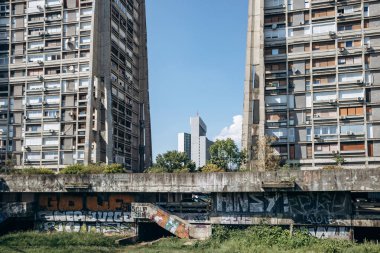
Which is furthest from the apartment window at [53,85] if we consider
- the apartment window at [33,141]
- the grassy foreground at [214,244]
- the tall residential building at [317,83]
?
the grassy foreground at [214,244]

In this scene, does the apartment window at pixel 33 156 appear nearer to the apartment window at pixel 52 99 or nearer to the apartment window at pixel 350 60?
the apartment window at pixel 52 99

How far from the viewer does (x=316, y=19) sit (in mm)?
65312

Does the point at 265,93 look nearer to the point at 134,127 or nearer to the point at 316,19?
the point at 316,19

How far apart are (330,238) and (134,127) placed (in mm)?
54418

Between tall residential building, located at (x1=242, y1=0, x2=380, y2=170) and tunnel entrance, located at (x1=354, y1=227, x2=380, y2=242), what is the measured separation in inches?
945

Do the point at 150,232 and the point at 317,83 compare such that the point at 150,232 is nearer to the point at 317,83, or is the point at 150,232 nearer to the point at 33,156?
the point at 33,156

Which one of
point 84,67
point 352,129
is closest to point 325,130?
point 352,129

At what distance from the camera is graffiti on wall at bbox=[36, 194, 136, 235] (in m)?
44.5

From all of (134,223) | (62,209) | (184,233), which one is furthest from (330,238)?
(62,209)

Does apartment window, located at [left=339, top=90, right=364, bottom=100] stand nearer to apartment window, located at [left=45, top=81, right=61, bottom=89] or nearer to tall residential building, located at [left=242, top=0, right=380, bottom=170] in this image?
tall residential building, located at [left=242, top=0, right=380, bottom=170]

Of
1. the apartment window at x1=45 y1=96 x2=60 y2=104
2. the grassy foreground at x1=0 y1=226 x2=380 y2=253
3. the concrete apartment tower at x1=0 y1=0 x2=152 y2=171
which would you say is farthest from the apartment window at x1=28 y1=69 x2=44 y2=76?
the grassy foreground at x1=0 y1=226 x2=380 y2=253

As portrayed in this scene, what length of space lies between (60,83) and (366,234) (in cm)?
5397

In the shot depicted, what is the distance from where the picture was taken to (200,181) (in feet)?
134

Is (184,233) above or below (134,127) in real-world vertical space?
below
